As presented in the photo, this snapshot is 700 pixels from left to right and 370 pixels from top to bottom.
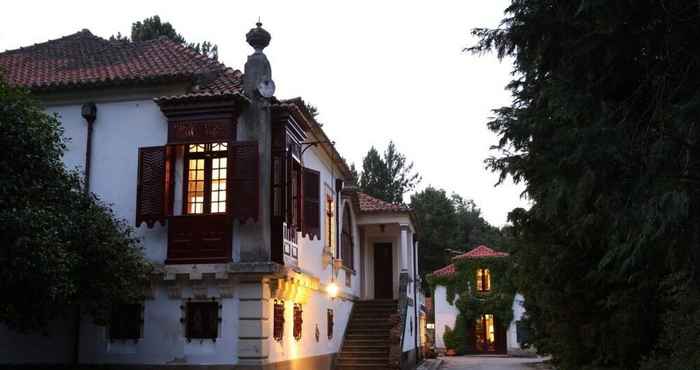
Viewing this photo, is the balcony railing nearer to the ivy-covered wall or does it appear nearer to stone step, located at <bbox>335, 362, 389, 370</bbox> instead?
stone step, located at <bbox>335, 362, 389, 370</bbox>

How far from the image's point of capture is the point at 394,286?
2931cm

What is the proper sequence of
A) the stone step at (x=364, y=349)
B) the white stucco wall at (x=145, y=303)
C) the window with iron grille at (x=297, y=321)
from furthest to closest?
1. the stone step at (x=364, y=349)
2. the window with iron grille at (x=297, y=321)
3. the white stucco wall at (x=145, y=303)

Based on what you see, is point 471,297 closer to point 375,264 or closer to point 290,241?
point 375,264

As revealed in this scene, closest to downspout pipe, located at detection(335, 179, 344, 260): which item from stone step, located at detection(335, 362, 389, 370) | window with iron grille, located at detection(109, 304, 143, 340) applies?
stone step, located at detection(335, 362, 389, 370)

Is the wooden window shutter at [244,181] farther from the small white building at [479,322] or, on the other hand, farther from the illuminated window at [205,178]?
the small white building at [479,322]

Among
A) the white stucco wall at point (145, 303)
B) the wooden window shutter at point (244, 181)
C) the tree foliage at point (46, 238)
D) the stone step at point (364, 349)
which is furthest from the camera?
the stone step at point (364, 349)

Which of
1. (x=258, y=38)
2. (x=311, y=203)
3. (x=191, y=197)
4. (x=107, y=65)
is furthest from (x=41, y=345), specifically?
(x=258, y=38)

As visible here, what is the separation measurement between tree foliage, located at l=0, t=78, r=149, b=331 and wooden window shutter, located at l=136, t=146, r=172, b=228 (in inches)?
32.6

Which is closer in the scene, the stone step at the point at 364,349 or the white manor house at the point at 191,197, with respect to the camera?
the white manor house at the point at 191,197

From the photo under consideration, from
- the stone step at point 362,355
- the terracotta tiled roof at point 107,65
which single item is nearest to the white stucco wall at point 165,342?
the terracotta tiled roof at point 107,65

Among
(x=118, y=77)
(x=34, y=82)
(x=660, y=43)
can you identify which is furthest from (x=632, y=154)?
(x=34, y=82)

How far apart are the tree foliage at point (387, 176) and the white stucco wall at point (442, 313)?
20.5 m

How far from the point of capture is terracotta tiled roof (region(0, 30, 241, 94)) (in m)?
15.5

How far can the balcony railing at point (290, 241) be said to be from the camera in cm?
1555
